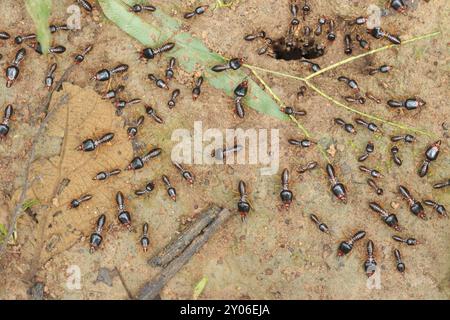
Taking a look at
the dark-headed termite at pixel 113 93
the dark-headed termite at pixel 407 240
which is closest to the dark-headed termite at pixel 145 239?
the dark-headed termite at pixel 113 93

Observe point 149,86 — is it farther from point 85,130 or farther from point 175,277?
point 175,277

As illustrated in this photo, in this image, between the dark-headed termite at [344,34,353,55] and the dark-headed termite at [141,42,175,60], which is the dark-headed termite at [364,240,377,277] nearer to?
the dark-headed termite at [344,34,353,55]

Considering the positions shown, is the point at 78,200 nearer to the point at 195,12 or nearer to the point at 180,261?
the point at 180,261

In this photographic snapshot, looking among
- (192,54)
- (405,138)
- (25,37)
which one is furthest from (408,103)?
(25,37)

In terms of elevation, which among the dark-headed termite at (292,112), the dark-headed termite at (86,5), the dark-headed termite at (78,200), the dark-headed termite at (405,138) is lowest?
the dark-headed termite at (78,200)

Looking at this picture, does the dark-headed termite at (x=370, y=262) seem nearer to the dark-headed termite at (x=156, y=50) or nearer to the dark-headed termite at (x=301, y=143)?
the dark-headed termite at (x=301, y=143)

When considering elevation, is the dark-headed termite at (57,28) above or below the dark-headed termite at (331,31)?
below
